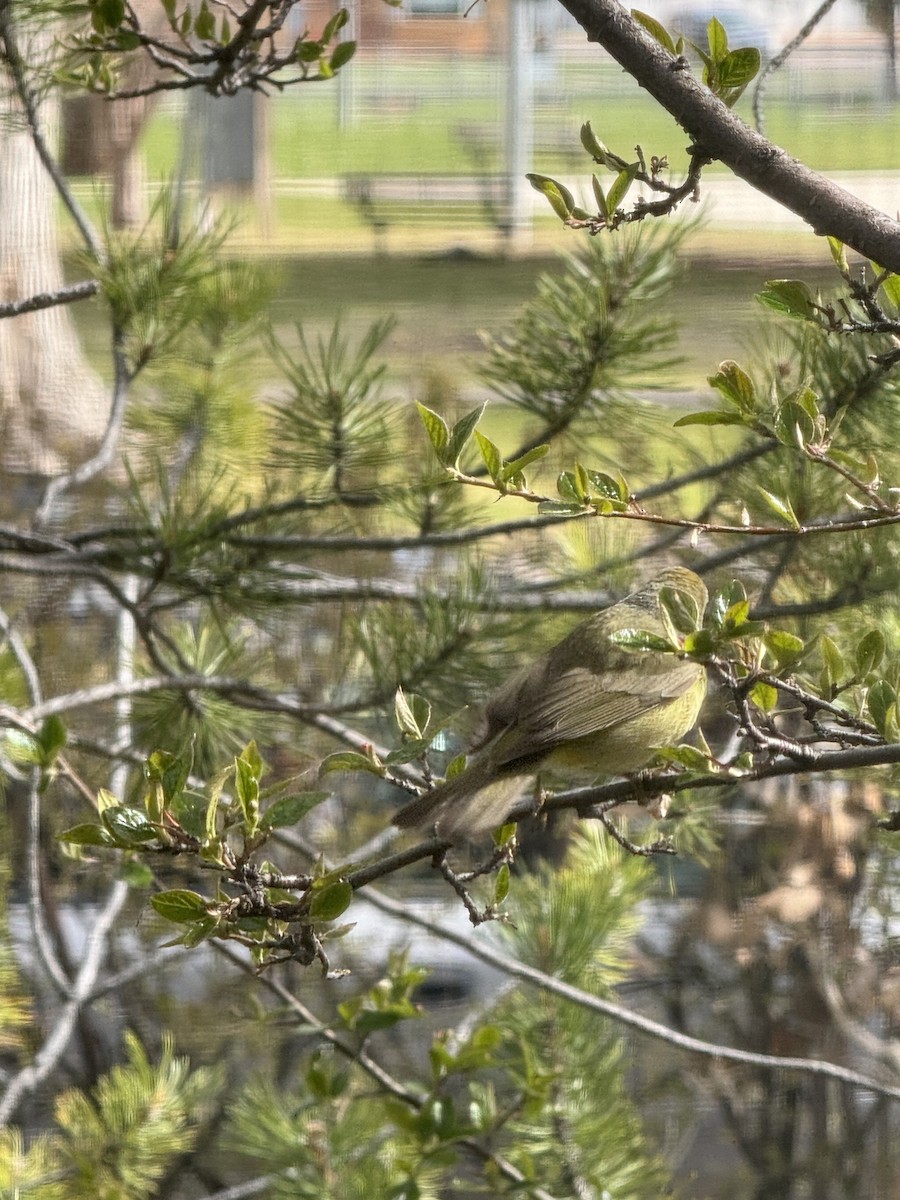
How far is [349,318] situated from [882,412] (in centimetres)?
51

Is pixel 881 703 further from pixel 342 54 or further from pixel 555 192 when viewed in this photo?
pixel 342 54

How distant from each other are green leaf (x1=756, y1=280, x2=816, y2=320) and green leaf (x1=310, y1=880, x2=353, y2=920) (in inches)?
7.9

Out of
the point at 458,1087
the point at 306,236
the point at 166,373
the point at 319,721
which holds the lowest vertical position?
the point at 458,1087

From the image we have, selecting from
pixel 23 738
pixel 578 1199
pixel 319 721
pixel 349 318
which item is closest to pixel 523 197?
pixel 349 318

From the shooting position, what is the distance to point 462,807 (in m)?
0.42

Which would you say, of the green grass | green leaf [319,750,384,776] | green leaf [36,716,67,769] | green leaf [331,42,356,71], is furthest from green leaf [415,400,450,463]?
the green grass

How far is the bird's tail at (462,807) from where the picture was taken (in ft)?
1.32

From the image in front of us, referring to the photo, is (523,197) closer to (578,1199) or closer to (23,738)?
(23,738)

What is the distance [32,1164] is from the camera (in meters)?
0.84

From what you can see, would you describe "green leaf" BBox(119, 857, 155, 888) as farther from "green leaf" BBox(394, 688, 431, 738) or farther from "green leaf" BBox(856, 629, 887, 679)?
"green leaf" BBox(856, 629, 887, 679)

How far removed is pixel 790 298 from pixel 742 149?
0.14ft

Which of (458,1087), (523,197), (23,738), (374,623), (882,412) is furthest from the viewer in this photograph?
(458,1087)

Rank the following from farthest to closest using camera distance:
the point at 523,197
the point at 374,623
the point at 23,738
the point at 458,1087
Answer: the point at 458,1087 < the point at 523,197 < the point at 374,623 < the point at 23,738

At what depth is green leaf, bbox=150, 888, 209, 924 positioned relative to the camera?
341 mm
